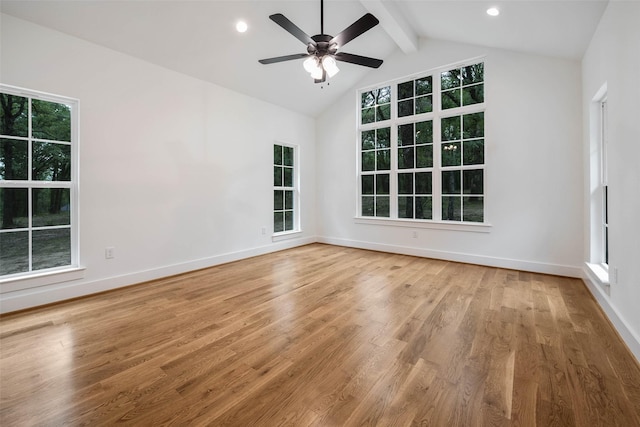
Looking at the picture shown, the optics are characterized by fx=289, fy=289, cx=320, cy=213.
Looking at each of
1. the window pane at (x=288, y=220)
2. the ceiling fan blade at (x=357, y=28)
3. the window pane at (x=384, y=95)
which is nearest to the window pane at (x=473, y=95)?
the window pane at (x=384, y=95)

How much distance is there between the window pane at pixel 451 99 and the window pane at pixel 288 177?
314 cm

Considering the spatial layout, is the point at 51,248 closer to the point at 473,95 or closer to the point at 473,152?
the point at 473,152

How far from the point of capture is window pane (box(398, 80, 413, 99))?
531 cm

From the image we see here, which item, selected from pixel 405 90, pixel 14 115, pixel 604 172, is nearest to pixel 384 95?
pixel 405 90

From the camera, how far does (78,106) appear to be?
10.5ft

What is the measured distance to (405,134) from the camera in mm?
5402

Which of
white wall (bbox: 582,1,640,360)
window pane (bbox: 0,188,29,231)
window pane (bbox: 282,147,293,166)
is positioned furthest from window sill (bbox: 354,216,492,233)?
window pane (bbox: 0,188,29,231)

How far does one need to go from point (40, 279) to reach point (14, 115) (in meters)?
1.67

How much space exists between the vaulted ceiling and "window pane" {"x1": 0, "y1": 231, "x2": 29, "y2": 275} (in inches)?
75.4

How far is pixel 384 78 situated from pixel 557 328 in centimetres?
477

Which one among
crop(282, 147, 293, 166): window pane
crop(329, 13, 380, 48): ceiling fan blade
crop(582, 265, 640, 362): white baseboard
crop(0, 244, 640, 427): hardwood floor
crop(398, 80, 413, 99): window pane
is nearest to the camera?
crop(0, 244, 640, 427): hardwood floor

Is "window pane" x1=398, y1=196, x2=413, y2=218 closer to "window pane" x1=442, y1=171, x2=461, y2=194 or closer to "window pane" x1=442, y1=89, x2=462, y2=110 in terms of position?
"window pane" x1=442, y1=171, x2=461, y2=194

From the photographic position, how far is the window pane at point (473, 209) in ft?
15.1

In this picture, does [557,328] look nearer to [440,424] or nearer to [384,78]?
[440,424]
